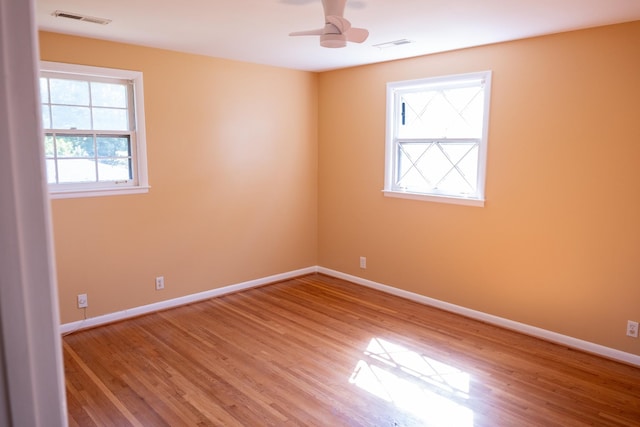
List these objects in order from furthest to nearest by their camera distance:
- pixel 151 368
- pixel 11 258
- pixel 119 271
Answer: pixel 119 271
pixel 151 368
pixel 11 258

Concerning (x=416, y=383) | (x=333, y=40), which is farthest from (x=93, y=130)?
(x=416, y=383)

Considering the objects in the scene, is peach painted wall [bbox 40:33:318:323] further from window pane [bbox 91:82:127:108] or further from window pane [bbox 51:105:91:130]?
window pane [bbox 51:105:91:130]

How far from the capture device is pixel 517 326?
3.88 meters

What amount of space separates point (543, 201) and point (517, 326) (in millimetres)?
1122

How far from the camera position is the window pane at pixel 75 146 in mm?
3652

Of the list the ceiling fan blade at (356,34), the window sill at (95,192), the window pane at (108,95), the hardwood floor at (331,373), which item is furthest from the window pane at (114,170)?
the ceiling fan blade at (356,34)

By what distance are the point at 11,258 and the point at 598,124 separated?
150 inches

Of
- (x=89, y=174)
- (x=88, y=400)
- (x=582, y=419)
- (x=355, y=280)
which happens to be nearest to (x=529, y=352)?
(x=582, y=419)

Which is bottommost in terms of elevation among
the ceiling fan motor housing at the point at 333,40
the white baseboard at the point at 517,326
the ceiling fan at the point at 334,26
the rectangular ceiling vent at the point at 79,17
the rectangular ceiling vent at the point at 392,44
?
the white baseboard at the point at 517,326

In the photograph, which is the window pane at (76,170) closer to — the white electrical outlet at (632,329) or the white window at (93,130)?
the white window at (93,130)

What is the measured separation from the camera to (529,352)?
137 inches

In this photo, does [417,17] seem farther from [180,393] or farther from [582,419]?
[180,393]

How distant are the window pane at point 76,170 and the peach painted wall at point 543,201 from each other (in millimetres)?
2765

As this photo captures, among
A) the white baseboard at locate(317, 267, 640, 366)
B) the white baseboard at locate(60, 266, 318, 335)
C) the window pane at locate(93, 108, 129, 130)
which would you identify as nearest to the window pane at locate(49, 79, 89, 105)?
the window pane at locate(93, 108, 129, 130)
